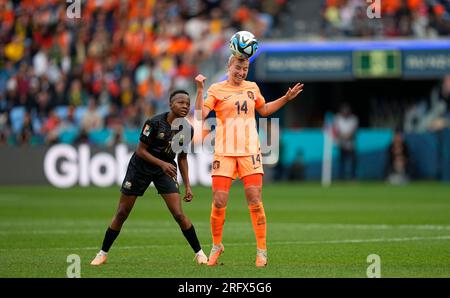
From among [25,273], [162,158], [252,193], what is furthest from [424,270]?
[25,273]

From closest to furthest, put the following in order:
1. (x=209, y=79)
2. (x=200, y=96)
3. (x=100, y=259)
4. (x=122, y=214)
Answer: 1. (x=200, y=96)
2. (x=100, y=259)
3. (x=122, y=214)
4. (x=209, y=79)

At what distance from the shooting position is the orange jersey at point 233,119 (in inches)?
518

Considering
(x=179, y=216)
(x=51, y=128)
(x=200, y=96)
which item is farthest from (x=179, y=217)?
(x=51, y=128)

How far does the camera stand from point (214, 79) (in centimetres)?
3266

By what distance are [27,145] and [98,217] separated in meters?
10.2

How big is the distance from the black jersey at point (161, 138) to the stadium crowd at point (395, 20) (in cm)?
1932

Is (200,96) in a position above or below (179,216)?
above

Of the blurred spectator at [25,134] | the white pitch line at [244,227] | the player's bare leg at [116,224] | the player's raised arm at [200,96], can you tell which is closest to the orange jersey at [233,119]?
the player's raised arm at [200,96]

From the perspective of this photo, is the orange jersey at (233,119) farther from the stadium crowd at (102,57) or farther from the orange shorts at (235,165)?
the stadium crowd at (102,57)

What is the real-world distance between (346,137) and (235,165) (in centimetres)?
2092

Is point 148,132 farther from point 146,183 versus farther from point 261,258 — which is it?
point 261,258

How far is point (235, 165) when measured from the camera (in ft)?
43.5

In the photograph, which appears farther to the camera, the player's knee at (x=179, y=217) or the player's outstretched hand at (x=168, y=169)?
the player's knee at (x=179, y=217)

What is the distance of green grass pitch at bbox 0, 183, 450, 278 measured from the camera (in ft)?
42.4
